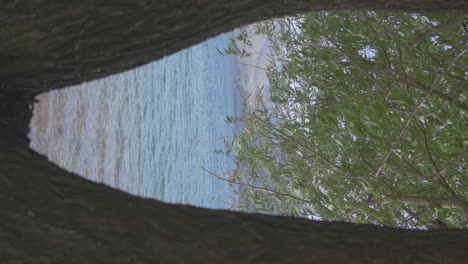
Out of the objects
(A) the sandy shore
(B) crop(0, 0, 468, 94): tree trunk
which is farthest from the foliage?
(A) the sandy shore

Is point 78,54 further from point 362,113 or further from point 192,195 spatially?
point 192,195

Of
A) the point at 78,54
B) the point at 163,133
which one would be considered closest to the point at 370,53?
the point at 78,54

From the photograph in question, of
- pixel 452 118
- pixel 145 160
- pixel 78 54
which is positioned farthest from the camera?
pixel 145 160

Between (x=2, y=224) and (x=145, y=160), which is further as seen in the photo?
(x=145, y=160)

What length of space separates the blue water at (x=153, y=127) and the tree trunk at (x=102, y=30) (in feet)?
9.90

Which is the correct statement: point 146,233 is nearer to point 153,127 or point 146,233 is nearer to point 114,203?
point 114,203

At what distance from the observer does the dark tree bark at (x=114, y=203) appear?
4.39ft

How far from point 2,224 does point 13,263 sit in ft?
0.29

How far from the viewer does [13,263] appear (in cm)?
126

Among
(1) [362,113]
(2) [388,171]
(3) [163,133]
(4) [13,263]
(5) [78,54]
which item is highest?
(3) [163,133]

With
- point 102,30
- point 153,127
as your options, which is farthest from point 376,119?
point 153,127

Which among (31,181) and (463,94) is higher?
(463,94)

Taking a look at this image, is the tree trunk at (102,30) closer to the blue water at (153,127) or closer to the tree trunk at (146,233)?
the tree trunk at (146,233)

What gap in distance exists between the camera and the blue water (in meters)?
5.77
